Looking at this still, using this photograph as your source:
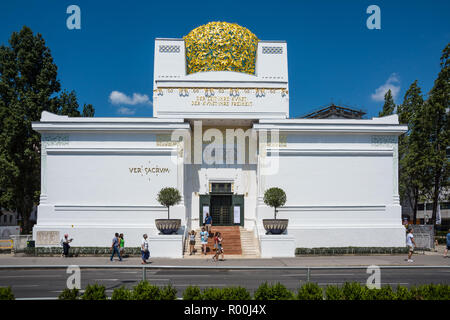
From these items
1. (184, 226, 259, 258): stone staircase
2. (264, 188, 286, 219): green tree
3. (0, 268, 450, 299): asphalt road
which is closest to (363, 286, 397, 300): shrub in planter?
(0, 268, 450, 299): asphalt road

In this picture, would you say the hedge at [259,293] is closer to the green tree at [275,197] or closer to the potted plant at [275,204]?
the potted plant at [275,204]

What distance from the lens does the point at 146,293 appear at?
785cm

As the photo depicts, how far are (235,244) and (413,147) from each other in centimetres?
1925

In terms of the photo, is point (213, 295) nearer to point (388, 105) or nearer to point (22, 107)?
point (22, 107)

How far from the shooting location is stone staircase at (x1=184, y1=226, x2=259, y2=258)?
24.0 m

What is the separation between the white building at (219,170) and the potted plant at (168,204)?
1.06 metres

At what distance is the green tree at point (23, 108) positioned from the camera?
101ft

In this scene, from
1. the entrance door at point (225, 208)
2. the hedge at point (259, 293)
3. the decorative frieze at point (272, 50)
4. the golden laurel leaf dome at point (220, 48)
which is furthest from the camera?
the decorative frieze at point (272, 50)

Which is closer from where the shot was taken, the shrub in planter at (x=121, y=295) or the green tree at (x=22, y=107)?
the shrub in planter at (x=121, y=295)

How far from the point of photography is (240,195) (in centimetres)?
2889

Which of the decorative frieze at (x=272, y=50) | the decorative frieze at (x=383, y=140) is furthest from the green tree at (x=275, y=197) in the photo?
the decorative frieze at (x=272, y=50)

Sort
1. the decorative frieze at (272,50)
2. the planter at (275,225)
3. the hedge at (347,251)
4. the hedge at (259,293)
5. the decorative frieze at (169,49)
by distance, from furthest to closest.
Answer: the decorative frieze at (272,50), the decorative frieze at (169,49), the hedge at (347,251), the planter at (275,225), the hedge at (259,293)

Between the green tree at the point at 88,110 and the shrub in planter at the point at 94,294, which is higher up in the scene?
the green tree at the point at 88,110
